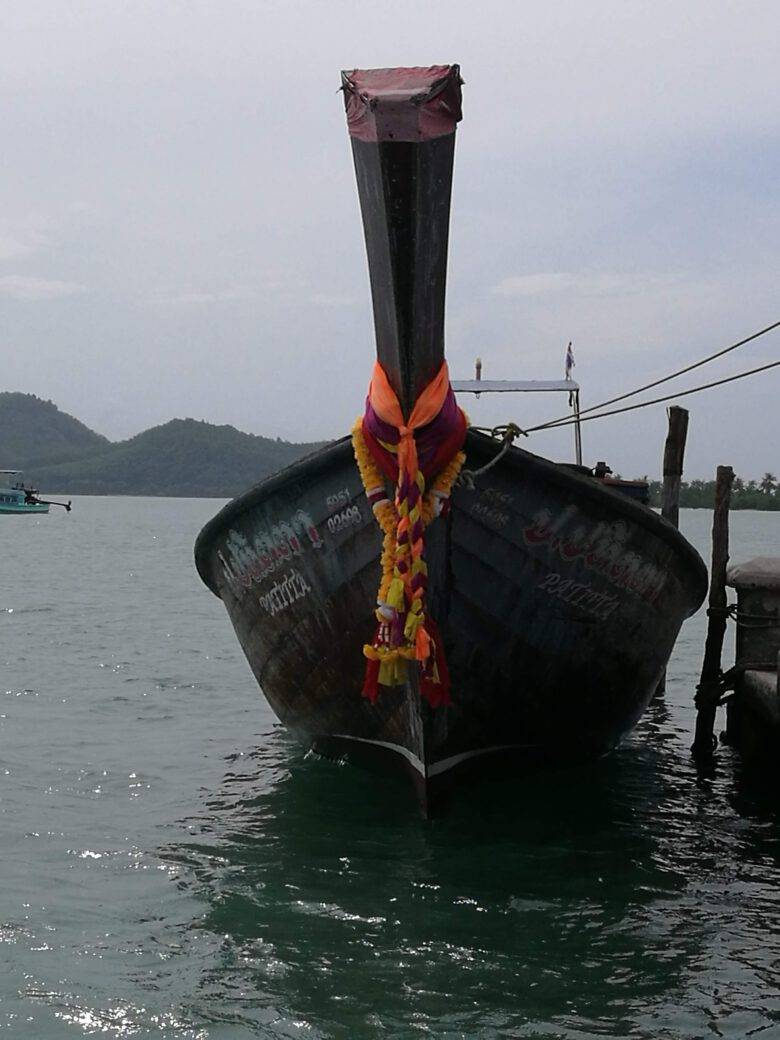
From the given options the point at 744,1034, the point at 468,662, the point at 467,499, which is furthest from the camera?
the point at 468,662

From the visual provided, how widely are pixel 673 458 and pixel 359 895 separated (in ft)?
22.6

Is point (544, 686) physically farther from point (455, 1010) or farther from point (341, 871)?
point (455, 1010)

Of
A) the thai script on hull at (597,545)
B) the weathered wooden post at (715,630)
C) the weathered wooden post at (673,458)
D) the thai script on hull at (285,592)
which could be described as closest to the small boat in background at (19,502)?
the weathered wooden post at (673,458)

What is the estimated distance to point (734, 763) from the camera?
11.0m

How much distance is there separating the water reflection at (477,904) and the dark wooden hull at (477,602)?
18.9 inches

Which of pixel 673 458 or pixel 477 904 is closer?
pixel 477 904

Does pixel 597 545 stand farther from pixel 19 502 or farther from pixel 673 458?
pixel 19 502

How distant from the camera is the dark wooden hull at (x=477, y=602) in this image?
25.1ft

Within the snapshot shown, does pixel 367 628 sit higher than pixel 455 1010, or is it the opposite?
pixel 367 628

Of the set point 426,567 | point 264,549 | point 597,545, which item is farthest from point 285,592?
point 597,545

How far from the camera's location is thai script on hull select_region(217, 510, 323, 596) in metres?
8.06

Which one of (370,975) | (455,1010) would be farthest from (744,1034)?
(370,975)

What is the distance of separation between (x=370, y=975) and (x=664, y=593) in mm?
4162

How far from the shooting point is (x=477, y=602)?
25.5ft
